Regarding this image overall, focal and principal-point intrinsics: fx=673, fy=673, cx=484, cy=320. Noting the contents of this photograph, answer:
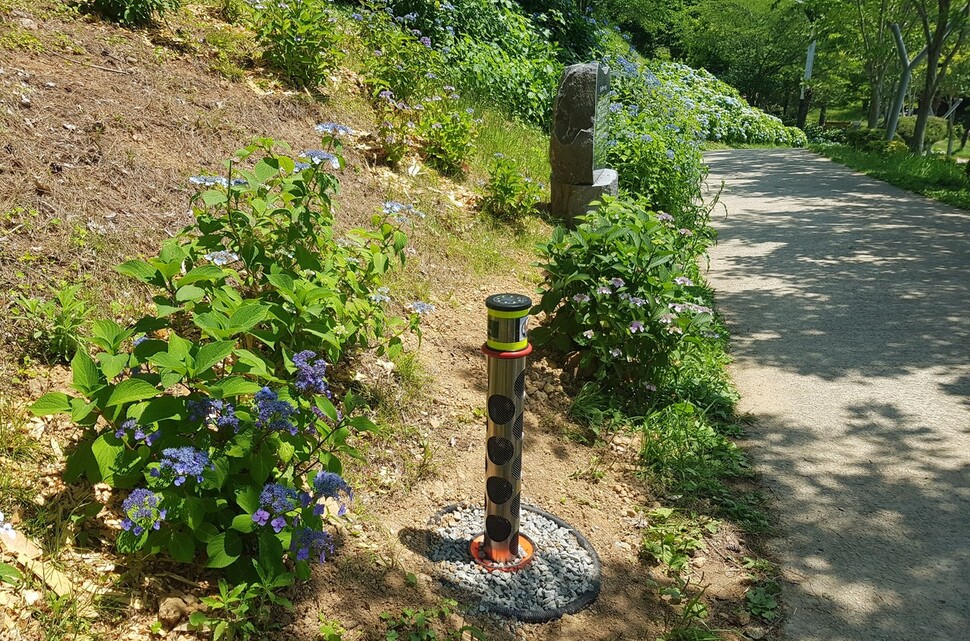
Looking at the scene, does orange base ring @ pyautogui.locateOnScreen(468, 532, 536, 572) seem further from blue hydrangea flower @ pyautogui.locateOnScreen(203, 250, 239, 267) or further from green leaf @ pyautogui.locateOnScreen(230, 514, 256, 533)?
blue hydrangea flower @ pyautogui.locateOnScreen(203, 250, 239, 267)

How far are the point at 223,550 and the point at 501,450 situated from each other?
3.62 ft

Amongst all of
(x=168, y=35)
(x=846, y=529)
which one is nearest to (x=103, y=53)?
(x=168, y=35)

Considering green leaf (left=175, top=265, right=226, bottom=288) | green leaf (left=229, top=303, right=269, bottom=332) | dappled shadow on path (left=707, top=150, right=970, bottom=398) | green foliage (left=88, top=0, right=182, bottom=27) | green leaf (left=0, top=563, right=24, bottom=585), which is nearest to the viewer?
green leaf (left=0, top=563, right=24, bottom=585)

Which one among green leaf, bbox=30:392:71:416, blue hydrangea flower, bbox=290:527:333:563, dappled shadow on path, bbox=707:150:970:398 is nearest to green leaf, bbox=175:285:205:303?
green leaf, bbox=30:392:71:416

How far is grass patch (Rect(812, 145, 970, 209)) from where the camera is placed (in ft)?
32.3

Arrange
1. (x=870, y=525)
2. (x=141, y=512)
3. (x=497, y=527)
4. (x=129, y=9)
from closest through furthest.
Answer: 1. (x=141, y=512)
2. (x=497, y=527)
3. (x=870, y=525)
4. (x=129, y=9)

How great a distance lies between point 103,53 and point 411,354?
362 cm

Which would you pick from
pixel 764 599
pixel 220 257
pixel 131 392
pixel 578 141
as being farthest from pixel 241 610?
pixel 578 141

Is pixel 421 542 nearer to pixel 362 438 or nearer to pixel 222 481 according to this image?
pixel 362 438

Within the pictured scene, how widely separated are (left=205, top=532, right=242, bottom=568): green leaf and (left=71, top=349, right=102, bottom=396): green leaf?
64cm

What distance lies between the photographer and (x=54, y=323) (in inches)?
116

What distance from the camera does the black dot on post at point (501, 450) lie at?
2758mm

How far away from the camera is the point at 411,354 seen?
3.84 meters

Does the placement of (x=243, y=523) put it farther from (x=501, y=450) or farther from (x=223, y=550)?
(x=501, y=450)
